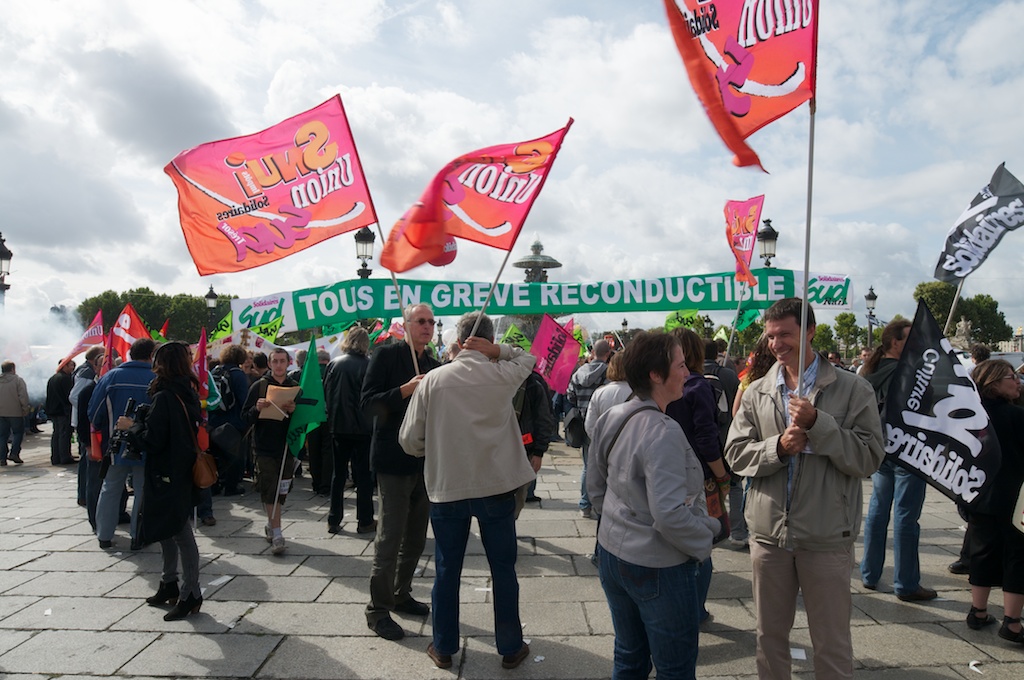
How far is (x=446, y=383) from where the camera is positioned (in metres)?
3.79

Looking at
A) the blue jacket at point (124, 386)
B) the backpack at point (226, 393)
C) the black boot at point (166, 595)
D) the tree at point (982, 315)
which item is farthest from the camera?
the tree at point (982, 315)

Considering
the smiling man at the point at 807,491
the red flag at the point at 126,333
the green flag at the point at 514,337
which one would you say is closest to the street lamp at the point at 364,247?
the green flag at the point at 514,337

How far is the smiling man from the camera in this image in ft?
9.73

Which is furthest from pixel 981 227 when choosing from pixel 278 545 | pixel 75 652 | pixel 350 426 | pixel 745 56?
pixel 75 652

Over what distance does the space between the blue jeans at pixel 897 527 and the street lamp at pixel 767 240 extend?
8.02 meters

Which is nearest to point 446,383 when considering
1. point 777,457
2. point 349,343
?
point 777,457

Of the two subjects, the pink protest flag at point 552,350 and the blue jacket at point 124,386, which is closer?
the blue jacket at point 124,386

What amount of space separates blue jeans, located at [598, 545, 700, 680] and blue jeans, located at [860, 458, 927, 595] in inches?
113

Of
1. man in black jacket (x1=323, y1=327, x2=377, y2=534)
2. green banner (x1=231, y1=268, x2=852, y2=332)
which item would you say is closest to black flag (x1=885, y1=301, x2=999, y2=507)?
man in black jacket (x1=323, y1=327, x2=377, y2=534)

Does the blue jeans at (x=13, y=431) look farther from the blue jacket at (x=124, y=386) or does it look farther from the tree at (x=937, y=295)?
the tree at (x=937, y=295)

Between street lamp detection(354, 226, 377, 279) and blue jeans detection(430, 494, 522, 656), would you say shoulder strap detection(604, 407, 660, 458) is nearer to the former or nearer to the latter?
blue jeans detection(430, 494, 522, 656)

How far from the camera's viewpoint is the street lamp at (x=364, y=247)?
12.1m

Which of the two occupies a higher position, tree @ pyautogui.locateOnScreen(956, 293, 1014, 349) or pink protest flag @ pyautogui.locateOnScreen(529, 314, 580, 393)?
tree @ pyautogui.locateOnScreen(956, 293, 1014, 349)

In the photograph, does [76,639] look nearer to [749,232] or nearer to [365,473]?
[365,473]
